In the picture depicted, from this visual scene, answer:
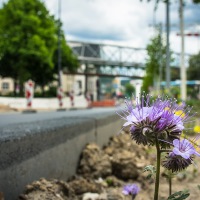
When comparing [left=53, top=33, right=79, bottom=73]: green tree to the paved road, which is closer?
the paved road

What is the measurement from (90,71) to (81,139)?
115 m

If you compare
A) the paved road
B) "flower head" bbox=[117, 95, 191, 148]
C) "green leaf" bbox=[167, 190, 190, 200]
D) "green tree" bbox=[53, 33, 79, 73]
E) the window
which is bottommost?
the paved road

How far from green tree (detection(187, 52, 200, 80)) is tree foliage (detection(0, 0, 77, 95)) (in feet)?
167

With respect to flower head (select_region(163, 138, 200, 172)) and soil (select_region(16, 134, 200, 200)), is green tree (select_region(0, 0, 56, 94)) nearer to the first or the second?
soil (select_region(16, 134, 200, 200))

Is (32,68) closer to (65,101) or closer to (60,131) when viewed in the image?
(65,101)

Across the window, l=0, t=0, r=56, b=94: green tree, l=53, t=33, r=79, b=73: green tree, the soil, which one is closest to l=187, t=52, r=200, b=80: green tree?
l=53, t=33, r=79, b=73: green tree

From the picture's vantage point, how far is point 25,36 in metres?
46.5

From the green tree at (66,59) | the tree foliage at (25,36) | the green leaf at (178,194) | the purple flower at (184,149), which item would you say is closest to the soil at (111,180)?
the green leaf at (178,194)

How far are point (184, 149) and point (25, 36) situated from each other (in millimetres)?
45852

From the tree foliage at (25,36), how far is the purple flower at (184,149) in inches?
1739

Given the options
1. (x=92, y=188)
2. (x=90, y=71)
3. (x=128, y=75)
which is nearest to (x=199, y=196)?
(x=92, y=188)

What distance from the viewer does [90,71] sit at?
121312mm

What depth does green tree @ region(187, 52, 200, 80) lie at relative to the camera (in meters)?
95.5

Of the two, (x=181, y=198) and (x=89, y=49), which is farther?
(x=89, y=49)
